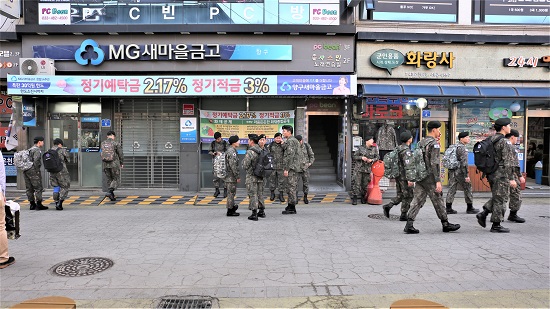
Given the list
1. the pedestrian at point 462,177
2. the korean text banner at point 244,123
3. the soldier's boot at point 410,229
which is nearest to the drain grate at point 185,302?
the soldier's boot at point 410,229

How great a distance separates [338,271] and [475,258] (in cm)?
222

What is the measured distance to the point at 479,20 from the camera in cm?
1219

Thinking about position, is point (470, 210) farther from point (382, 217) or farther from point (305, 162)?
point (305, 162)

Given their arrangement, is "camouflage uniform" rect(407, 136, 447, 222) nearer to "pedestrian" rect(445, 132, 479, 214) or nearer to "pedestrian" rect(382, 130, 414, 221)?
"pedestrian" rect(382, 130, 414, 221)

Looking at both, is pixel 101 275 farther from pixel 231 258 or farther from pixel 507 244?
pixel 507 244

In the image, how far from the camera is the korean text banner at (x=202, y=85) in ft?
36.0

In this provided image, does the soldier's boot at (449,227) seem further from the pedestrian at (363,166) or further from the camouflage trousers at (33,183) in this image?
the camouflage trousers at (33,183)

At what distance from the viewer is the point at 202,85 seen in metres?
11.0

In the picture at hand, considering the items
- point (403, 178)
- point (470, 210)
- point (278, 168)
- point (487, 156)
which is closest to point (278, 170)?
point (278, 168)

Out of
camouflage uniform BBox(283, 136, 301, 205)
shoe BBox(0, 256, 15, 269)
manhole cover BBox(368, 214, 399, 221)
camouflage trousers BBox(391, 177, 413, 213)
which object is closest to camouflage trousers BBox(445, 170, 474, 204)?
manhole cover BBox(368, 214, 399, 221)

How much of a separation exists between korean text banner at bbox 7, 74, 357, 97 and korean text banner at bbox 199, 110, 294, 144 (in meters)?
1.20

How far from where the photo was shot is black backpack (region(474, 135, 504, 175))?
270 inches

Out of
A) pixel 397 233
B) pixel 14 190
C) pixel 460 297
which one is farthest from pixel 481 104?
pixel 14 190

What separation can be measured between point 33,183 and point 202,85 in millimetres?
5120
